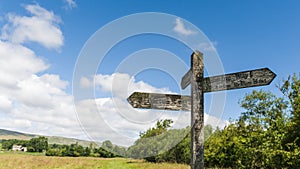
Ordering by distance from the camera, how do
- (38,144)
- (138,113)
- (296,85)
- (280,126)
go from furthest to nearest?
1. (38,144)
2. (296,85)
3. (280,126)
4. (138,113)

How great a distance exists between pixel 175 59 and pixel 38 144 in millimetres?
64439

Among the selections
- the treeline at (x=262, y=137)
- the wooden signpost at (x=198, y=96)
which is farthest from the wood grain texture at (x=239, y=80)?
the treeline at (x=262, y=137)

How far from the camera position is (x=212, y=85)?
3062 millimetres

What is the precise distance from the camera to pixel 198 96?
10.1ft

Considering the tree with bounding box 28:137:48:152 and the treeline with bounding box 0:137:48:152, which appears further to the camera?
the tree with bounding box 28:137:48:152

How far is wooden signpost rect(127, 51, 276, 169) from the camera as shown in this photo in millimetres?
2918

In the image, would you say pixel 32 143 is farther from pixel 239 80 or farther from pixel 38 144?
pixel 239 80

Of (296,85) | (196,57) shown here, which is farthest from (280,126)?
(196,57)

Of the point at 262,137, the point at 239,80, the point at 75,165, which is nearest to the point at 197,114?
the point at 239,80

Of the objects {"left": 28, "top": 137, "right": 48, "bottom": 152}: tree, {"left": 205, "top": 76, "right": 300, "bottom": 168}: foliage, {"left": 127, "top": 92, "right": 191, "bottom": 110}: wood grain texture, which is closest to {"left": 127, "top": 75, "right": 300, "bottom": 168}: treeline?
{"left": 205, "top": 76, "right": 300, "bottom": 168}: foliage

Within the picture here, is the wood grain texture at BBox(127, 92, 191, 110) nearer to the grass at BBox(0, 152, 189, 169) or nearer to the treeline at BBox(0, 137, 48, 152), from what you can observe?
the grass at BBox(0, 152, 189, 169)

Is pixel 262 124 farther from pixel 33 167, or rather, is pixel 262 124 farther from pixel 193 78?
pixel 193 78

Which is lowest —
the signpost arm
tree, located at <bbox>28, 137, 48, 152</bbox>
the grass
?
the grass

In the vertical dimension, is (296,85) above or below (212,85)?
above
